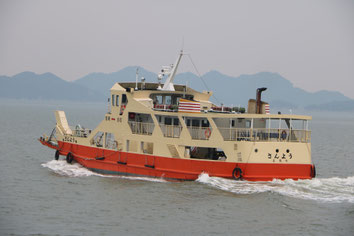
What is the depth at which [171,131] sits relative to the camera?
82.0 ft

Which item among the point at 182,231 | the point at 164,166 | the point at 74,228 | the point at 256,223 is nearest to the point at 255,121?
the point at 164,166

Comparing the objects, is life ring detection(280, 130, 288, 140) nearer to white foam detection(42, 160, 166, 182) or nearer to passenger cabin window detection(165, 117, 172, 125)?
passenger cabin window detection(165, 117, 172, 125)

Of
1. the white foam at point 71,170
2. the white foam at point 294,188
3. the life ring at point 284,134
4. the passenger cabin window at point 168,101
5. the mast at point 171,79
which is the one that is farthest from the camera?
the passenger cabin window at point 168,101

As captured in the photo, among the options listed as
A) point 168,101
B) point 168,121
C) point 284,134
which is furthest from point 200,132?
point 168,101

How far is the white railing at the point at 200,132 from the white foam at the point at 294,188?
192cm

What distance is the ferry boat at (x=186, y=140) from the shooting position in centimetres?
2283

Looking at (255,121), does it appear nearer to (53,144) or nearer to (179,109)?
(179,109)

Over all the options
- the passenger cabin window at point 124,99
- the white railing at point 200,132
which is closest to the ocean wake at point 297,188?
the white railing at point 200,132

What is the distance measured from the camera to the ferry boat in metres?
22.8

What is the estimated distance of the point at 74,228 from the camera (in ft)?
58.0

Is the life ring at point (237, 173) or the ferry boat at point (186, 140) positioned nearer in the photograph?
the life ring at point (237, 173)

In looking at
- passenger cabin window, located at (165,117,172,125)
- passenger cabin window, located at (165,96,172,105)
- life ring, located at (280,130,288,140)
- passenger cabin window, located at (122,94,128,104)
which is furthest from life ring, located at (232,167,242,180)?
passenger cabin window, located at (122,94,128,104)

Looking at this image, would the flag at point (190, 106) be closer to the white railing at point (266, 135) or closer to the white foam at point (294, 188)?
the white railing at point (266, 135)

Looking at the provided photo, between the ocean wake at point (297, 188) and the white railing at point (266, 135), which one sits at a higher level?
the white railing at point (266, 135)
